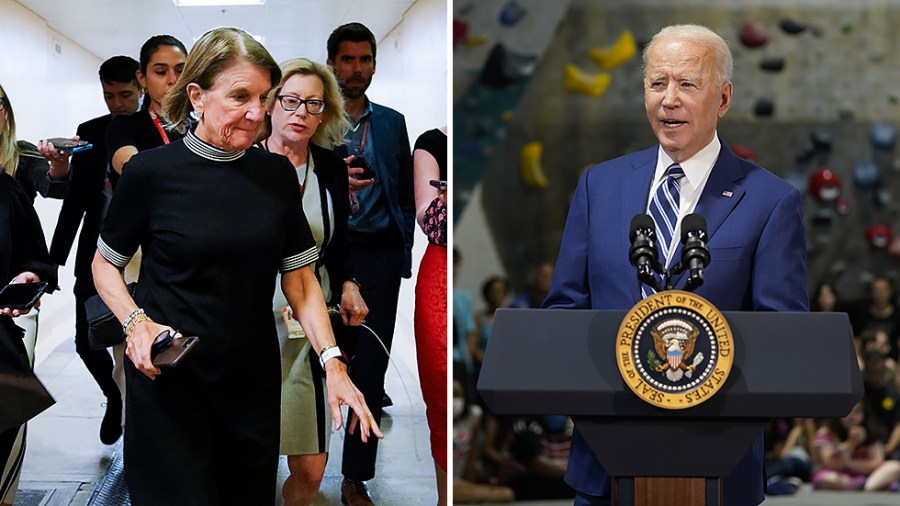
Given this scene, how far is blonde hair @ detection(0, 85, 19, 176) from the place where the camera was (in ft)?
10.8

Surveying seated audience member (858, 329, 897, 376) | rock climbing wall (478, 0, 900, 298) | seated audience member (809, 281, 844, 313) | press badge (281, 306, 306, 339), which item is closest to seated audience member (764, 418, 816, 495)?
seated audience member (858, 329, 897, 376)

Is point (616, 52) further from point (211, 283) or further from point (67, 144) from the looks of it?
point (211, 283)

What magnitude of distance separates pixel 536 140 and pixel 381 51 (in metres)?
2.06

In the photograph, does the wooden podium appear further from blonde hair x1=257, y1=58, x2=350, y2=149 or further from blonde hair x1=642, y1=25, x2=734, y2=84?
blonde hair x1=257, y1=58, x2=350, y2=149

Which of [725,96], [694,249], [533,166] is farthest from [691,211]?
[533,166]

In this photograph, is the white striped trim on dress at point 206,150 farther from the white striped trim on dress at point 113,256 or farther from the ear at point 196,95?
the white striped trim on dress at point 113,256

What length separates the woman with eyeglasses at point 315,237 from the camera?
11.1 ft

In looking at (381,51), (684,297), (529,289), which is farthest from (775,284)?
(529,289)

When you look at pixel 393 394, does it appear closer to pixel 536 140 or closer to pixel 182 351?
pixel 182 351

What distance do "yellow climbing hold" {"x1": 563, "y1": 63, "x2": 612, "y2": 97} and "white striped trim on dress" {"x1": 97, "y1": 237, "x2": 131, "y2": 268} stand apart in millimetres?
3122

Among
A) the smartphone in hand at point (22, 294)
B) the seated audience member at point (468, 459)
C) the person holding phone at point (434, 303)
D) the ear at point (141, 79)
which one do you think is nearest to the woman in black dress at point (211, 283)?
the ear at point (141, 79)

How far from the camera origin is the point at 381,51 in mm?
3580

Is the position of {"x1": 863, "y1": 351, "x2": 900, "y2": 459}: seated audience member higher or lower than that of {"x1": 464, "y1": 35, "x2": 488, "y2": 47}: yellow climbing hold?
lower

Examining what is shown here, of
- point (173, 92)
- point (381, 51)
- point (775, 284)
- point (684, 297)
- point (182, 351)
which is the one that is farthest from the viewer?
point (381, 51)
